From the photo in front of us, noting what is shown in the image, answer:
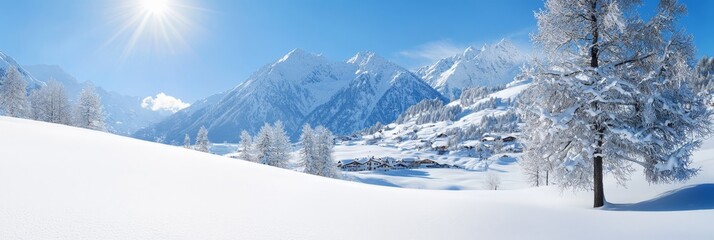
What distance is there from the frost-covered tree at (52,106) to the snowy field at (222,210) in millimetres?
52849

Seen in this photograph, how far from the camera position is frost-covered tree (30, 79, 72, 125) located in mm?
50844

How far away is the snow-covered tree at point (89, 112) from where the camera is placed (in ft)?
171

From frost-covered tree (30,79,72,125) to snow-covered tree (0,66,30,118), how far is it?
1.65m

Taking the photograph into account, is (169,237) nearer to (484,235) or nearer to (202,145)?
(484,235)

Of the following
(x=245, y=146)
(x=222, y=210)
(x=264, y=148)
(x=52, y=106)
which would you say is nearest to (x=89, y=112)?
(x=52, y=106)

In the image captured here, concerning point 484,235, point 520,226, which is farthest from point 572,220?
point 484,235

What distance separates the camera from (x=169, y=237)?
14.3ft

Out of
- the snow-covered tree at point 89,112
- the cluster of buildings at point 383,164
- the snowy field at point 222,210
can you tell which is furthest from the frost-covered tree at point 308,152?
the cluster of buildings at point 383,164

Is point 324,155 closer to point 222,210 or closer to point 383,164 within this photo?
point 222,210

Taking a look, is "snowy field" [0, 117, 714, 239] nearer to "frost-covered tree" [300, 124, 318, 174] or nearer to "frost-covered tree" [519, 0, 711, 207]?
"frost-covered tree" [519, 0, 711, 207]

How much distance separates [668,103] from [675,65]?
1.30 metres

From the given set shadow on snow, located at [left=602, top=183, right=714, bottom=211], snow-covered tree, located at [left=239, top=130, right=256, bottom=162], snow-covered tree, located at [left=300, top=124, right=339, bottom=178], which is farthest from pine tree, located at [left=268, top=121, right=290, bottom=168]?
shadow on snow, located at [left=602, top=183, right=714, bottom=211]

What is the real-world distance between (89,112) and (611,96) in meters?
62.4

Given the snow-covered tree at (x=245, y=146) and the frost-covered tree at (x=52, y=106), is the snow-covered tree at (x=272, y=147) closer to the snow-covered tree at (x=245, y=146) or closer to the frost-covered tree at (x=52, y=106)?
the snow-covered tree at (x=245, y=146)
